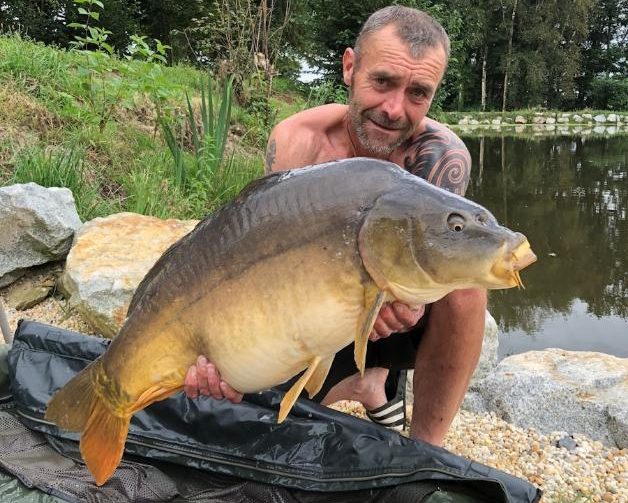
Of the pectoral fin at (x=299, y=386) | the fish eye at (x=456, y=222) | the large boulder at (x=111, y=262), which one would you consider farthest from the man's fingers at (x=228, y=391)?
the large boulder at (x=111, y=262)

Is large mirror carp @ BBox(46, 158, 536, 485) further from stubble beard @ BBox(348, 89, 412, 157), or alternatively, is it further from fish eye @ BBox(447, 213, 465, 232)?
stubble beard @ BBox(348, 89, 412, 157)

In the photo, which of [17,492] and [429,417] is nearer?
[17,492]

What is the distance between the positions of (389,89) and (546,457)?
1.30 m

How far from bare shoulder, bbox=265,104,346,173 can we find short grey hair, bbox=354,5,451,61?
25 cm

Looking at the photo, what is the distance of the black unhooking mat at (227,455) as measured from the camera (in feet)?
4.27

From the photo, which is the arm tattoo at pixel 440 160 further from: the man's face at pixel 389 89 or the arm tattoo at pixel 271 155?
the arm tattoo at pixel 271 155

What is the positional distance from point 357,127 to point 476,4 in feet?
84.8

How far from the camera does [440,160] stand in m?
1.78

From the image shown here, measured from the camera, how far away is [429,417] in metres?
1.83

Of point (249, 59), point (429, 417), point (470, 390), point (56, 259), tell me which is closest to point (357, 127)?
point (429, 417)

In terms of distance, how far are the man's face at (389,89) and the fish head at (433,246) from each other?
0.81 meters

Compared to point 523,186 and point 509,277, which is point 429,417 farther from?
point 523,186

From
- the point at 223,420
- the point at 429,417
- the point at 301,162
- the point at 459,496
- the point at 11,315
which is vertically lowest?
the point at 11,315

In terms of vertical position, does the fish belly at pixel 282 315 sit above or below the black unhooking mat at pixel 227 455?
above
